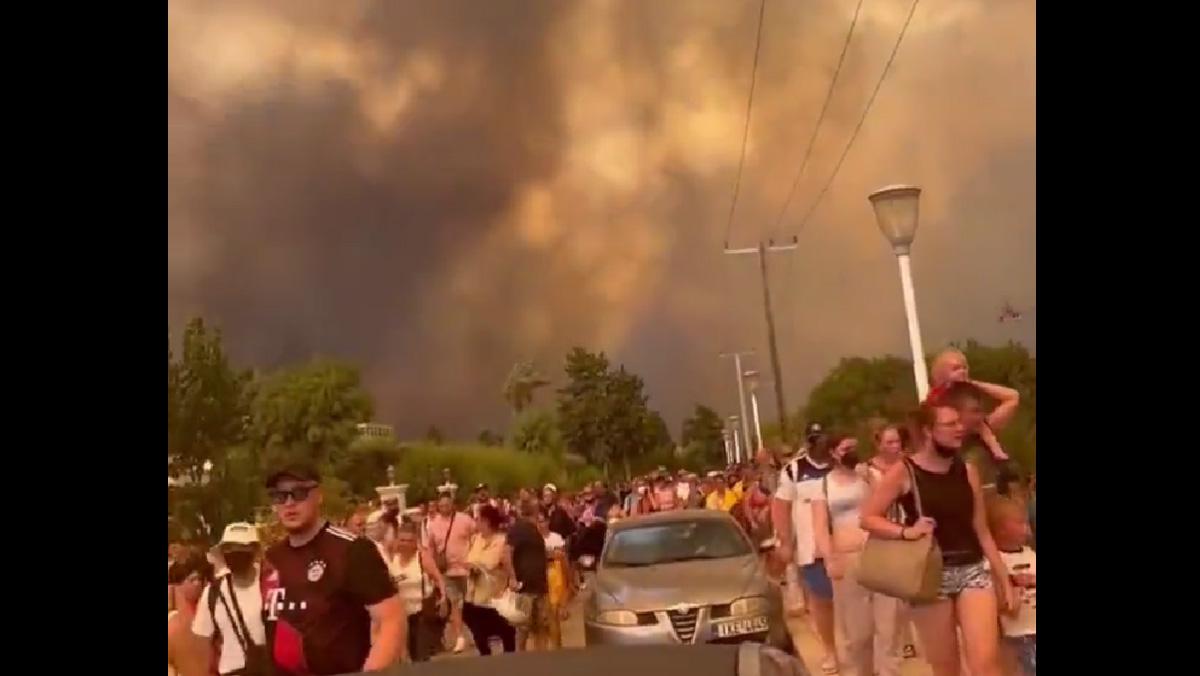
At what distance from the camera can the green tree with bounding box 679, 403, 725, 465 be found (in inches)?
98.3

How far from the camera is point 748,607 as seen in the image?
8.02 feet

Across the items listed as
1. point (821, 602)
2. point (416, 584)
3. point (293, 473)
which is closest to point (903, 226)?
point (821, 602)

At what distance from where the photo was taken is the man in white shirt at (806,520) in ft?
8.08

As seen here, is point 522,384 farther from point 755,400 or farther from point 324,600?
point 324,600

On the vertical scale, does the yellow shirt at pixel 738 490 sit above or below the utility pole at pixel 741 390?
below

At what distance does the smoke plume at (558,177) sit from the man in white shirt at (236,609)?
445 millimetres

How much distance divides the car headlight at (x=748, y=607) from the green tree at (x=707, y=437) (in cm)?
34

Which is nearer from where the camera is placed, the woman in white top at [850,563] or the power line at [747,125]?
the woman in white top at [850,563]

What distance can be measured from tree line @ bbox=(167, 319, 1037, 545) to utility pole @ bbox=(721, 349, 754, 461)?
51 millimetres

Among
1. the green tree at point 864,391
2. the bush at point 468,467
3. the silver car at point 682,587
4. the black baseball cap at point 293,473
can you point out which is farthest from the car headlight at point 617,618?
the black baseball cap at point 293,473

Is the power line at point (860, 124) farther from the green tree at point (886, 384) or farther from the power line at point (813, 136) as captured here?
the green tree at point (886, 384)

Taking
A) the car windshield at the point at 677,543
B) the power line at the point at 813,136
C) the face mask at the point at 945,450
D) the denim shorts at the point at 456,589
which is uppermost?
the power line at the point at 813,136

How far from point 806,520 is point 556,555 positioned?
0.61 meters
